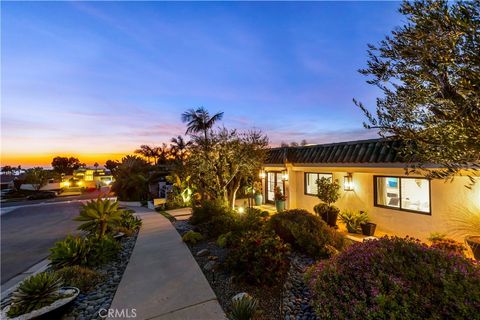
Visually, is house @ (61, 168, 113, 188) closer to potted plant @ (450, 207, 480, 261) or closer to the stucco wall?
the stucco wall

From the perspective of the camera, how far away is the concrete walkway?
3.82 metres

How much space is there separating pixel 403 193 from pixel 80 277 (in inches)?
411

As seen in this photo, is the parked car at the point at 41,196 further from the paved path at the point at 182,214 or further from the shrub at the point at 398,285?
the shrub at the point at 398,285

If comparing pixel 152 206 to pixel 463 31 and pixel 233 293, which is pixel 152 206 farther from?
pixel 463 31

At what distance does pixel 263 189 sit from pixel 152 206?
9.94m

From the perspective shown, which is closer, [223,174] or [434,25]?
[434,25]

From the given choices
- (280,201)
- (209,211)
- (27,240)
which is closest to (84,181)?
Result: (27,240)

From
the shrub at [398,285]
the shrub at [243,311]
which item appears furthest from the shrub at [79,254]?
the shrub at [398,285]

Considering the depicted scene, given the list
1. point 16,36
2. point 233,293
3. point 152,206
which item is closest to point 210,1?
point 16,36

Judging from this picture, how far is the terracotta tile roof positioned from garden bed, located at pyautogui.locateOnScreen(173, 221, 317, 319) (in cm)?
389

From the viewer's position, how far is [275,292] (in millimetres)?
4270

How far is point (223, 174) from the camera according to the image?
36.7 feet

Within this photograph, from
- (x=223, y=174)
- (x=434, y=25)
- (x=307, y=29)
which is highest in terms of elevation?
(x=307, y=29)

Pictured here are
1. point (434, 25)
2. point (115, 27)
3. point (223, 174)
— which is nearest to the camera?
point (434, 25)
